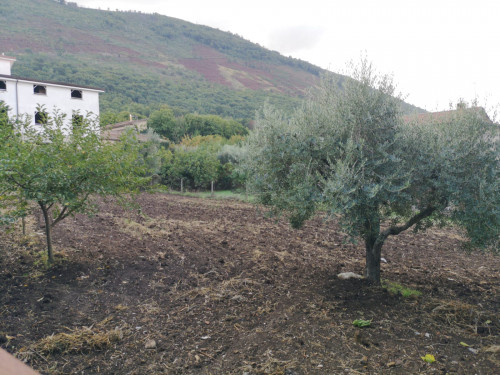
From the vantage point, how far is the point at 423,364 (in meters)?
4.62

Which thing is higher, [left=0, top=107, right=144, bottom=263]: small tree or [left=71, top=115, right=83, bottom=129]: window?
[left=71, top=115, right=83, bottom=129]: window

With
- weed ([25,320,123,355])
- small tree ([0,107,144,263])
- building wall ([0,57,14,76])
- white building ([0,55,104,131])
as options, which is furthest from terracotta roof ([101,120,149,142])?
building wall ([0,57,14,76])

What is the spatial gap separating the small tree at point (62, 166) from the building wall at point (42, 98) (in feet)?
93.5

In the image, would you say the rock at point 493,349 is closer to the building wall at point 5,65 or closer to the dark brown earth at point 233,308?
the dark brown earth at point 233,308

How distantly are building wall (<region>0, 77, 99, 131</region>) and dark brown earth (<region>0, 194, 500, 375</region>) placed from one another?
93.2 feet

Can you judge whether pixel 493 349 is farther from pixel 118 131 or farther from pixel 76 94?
pixel 118 131

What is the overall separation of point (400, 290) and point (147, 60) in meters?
124

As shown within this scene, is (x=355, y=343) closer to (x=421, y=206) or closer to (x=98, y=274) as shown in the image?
(x=421, y=206)

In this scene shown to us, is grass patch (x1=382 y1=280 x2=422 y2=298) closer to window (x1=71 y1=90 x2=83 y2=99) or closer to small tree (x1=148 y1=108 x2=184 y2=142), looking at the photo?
window (x1=71 y1=90 x2=83 y2=99)

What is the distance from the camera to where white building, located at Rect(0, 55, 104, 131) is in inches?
1390

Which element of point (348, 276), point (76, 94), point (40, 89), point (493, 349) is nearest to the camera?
point (493, 349)

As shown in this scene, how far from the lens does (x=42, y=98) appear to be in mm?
37719

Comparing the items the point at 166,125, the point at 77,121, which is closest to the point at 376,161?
the point at 77,121

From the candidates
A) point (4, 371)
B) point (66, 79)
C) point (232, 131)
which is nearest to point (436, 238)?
point (4, 371)
